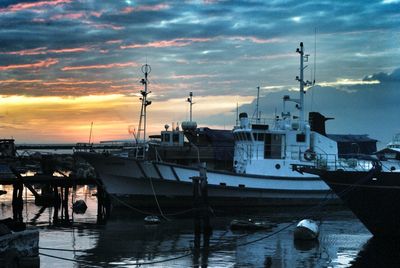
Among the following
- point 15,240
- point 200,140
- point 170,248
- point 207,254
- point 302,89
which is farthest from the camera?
point 200,140

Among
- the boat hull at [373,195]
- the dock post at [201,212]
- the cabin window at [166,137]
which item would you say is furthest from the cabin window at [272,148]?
the boat hull at [373,195]

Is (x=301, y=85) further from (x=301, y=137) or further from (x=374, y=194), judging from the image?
(x=374, y=194)

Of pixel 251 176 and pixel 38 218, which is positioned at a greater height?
pixel 251 176

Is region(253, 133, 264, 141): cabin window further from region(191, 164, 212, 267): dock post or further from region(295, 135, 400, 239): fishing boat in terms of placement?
region(295, 135, 400, 239): fishing boat

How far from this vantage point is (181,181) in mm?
36281

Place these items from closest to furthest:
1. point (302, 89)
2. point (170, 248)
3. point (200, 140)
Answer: point (170, 248) < point (302, 89) < point (200, 140)

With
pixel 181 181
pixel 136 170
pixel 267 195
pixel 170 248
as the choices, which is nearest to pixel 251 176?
pixel 267 195

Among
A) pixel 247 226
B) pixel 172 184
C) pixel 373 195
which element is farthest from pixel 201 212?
pixel 373 195

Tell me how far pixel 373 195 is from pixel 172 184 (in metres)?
15.8

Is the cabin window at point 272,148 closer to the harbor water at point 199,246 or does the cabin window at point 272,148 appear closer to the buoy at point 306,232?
the harbor water at point 199,246

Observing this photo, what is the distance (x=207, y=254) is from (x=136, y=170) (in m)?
15.8

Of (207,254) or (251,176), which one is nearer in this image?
(207,254)

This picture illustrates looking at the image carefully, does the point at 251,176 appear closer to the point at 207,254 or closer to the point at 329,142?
the point at 329,142

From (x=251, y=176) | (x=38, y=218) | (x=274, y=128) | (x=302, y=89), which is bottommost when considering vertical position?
(x=38, y=218)
